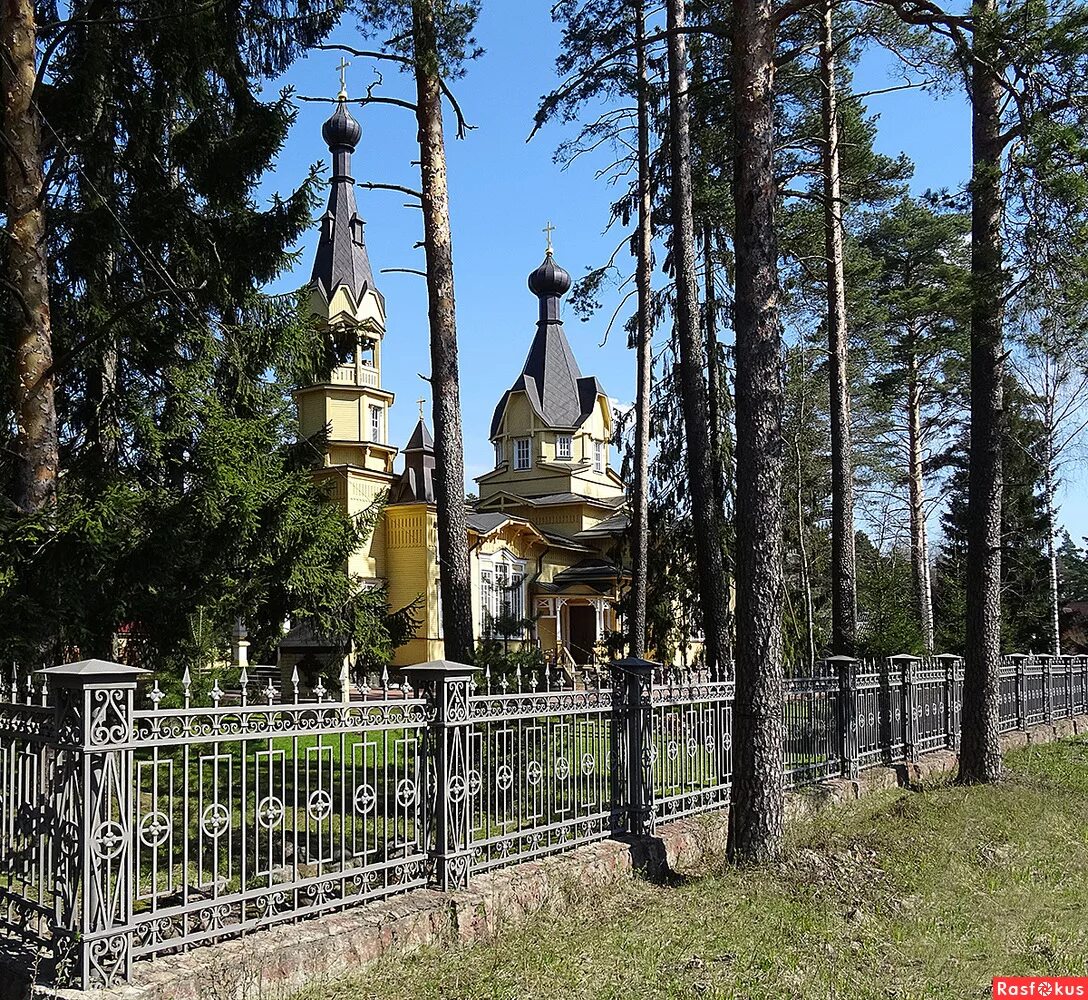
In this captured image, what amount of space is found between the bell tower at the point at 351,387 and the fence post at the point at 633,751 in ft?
68.1

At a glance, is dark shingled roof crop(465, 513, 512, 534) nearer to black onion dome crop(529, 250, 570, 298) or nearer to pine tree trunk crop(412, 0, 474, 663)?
black onion dome crop(529, 250, 570, 298)

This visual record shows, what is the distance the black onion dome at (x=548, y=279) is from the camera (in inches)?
1657

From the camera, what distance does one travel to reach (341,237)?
3191cm

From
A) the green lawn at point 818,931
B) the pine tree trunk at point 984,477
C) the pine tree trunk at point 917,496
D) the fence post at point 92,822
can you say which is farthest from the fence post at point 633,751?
the pine tree trunk at point 917,496

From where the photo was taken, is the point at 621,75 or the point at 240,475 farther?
the point at 621,75

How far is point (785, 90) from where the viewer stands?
17.6 meters

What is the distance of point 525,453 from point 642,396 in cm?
2203

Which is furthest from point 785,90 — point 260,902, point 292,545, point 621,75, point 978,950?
point 260,902

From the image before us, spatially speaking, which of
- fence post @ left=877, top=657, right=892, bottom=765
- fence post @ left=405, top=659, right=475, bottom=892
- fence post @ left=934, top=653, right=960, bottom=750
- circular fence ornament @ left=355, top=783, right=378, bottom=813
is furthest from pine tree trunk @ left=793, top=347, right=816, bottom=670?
circular fence ornament @ left=355, top=783, right=378, bottom=813

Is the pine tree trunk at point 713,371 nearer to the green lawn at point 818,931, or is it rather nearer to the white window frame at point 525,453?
the green lawn at point 818,931

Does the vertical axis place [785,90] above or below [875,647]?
above

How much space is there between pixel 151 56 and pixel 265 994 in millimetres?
8685

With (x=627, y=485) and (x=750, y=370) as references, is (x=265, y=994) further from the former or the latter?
(x=627, y=485)

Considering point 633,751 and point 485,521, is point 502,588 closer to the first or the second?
point 485,521
